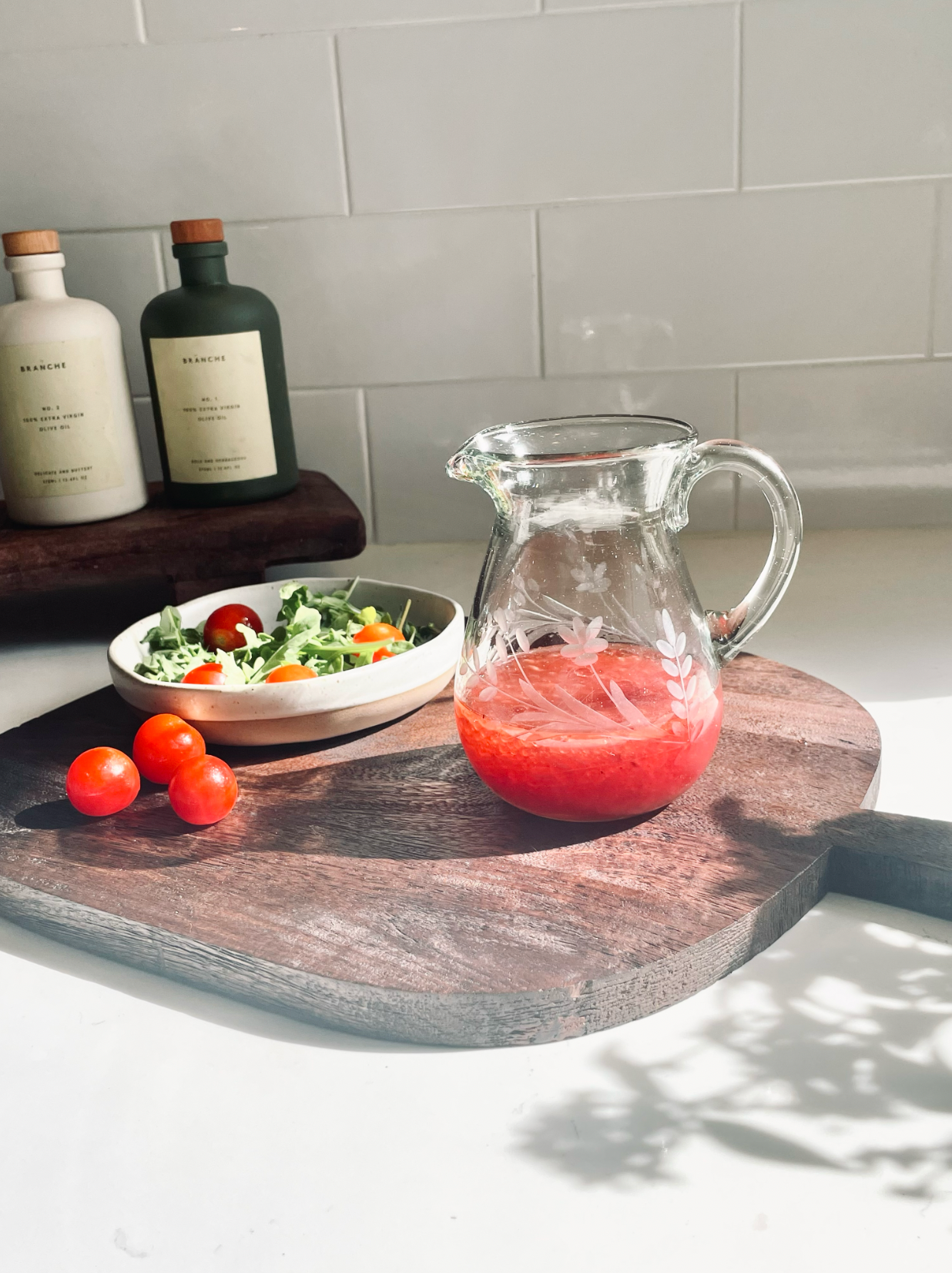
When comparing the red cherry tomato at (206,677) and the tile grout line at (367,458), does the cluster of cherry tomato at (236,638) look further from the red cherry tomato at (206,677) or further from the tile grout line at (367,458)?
the tile grout line at (367,458)

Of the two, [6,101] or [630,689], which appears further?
[6,101]

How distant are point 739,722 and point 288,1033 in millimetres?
367

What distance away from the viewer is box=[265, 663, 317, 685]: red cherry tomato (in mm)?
→ 717

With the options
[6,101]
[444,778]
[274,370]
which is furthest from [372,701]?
[6,101]

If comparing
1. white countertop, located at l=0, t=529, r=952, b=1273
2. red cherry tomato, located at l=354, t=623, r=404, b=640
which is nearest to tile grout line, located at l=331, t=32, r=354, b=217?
red cherry tomato, located at l=354, t=623, r=404, b=640

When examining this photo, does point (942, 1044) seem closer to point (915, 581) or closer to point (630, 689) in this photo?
point (630, 689)

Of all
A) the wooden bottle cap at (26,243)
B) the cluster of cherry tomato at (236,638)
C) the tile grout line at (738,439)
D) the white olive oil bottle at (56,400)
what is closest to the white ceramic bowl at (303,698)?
the cluster of cherry tomato at (236,638)

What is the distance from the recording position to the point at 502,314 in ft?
3.83

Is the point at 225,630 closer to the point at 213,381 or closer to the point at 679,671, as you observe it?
the point at 213,381

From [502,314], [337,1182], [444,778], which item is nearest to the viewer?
[337,1182]

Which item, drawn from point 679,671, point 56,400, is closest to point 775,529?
point 679,671

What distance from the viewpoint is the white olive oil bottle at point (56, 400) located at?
0.95 m

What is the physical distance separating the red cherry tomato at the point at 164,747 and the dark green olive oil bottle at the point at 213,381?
0.40 meters

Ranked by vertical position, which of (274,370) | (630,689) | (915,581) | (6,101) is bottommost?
(915,581)
